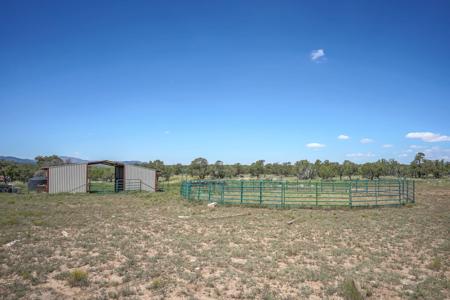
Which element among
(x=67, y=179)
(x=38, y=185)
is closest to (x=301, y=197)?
(x=67, y=179)

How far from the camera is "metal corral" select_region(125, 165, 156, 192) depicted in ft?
109

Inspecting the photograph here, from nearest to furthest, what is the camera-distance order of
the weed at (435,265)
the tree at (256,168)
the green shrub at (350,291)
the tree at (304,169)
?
the green shrub at (350,291)
the weed at (435,265)
the tree at (304,169)
the tree at (256,168)

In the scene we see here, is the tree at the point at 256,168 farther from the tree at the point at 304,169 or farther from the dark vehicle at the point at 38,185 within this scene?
the dark vehicle at the point at 38,185

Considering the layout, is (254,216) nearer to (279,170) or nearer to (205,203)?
(205,203)

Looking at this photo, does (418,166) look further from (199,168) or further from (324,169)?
(199,168)

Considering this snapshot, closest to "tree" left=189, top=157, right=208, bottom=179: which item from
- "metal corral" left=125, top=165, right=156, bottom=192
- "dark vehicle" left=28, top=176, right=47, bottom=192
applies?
"metal corral" left=125, top=165, right=156, bottom=192

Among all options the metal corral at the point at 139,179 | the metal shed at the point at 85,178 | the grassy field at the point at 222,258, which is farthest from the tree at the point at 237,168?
the grassy field at the point at 222,258

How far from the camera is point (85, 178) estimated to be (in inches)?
1201

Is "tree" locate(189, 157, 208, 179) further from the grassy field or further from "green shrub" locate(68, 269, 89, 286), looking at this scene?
"green shrub" locate(68, 269, 89, 286)

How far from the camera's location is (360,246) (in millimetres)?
9883

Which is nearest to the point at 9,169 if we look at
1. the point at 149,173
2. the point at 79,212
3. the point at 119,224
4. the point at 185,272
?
the point at 149,173

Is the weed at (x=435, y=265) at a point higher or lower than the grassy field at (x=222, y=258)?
higher

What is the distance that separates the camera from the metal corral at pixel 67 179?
28.7m

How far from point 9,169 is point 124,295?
7804 cm
